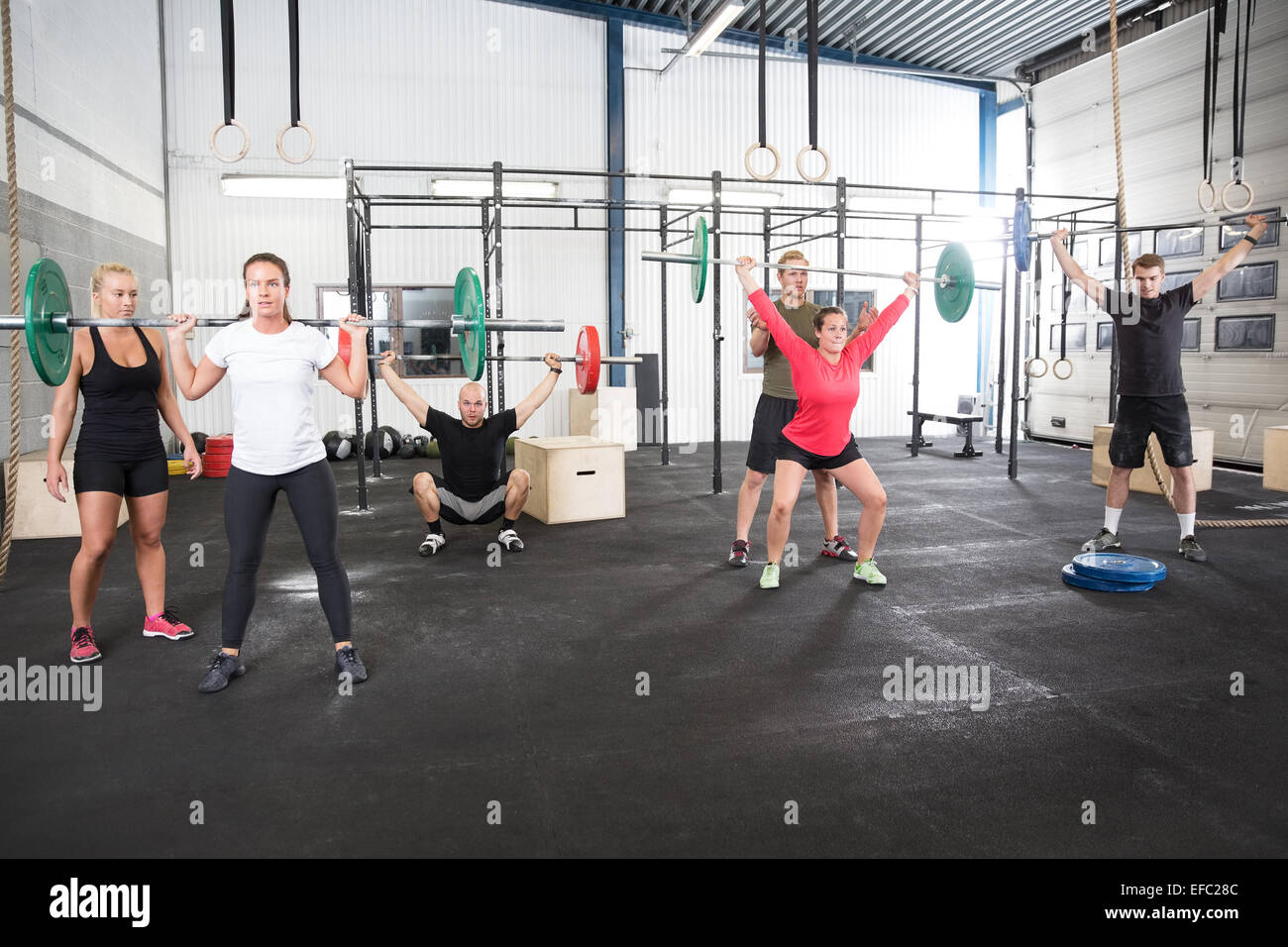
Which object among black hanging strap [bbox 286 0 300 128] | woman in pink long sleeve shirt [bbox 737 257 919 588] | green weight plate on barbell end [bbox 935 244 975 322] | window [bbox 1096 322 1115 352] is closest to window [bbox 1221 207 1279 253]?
window [bbox 1096 322 1115 352]

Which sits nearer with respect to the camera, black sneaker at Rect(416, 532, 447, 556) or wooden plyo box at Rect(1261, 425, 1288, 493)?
black sneaker at Rect(416, 532, 447, 556)

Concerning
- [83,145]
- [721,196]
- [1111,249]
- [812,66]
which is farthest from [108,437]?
[1111,249]

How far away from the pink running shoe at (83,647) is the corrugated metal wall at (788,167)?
6608 mm

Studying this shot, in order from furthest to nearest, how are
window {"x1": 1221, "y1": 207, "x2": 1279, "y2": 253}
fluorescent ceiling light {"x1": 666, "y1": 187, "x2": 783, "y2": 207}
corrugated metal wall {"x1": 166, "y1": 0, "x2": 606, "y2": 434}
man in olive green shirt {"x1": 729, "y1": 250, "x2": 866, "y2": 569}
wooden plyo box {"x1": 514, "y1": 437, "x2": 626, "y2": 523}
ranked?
fluorescent ceiling light {"x1": 666, "y1": 187, "x2": 783, "y2": 207} < corrugated metal wall {"x1": 166, "y1": 0, "x2": 606, "y2": 434} < window {"x1": 1221, "y1": 207, "x2": 1279, "y2": 253} < wooden plyo box {"x1": 514, "y1": 437, "x2": 626, "y2": 523} < man in olive green shirt {"x1": 729, "y1": 250, "x2": 866, "y2": 569}

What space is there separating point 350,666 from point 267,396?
2.46ft

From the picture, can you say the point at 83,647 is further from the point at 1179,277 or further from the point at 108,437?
the point at 1179,277

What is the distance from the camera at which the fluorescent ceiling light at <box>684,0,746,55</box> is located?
6143 mm

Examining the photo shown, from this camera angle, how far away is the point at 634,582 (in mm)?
3441

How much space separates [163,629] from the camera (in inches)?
107

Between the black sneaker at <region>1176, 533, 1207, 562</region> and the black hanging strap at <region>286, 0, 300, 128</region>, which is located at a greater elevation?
the black hanging strap at <region>286, 0, 300, 128</region>

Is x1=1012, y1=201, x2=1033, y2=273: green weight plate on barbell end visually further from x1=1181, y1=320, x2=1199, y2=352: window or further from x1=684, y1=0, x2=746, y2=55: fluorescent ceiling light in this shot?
x1=1181, y1=320, x2=1199, y2=352: window

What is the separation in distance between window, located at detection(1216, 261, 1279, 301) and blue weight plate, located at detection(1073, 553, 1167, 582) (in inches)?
186
